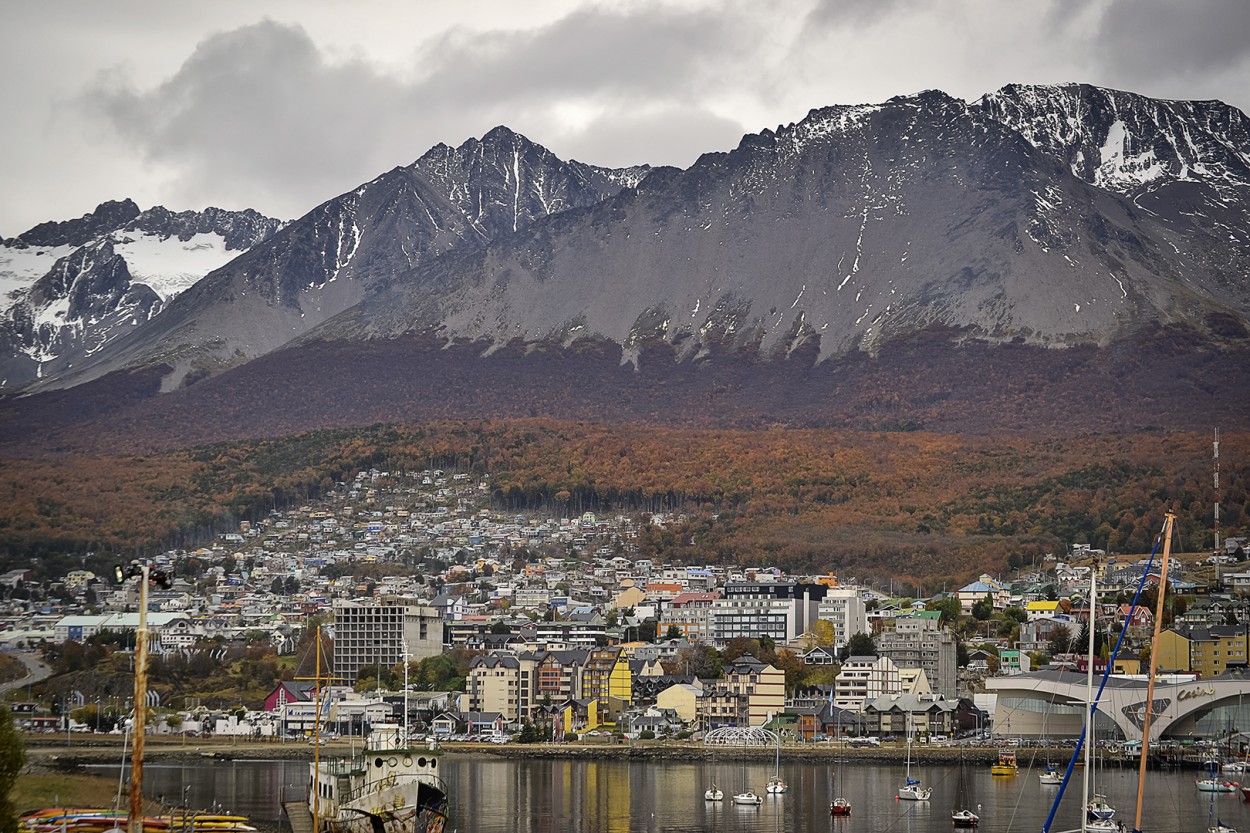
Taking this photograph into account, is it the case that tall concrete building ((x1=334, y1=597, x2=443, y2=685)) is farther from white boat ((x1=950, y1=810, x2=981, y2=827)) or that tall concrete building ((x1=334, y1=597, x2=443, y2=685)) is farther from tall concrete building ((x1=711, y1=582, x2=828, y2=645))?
white boat ((x1=950, y1=810, x2=981, y2=827))

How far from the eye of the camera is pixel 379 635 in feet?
384

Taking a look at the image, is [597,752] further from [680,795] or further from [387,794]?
[387,794]

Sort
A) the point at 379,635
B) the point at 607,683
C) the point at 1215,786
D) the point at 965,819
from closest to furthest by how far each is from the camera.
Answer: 1. the point at 965,819
2. the point at 1215,786
3. the point at 607,683
4. the point at 379,635

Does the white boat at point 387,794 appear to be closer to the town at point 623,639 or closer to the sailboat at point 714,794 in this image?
the sailboat at point 714,794

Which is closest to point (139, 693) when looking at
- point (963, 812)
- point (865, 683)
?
point (963, 812)

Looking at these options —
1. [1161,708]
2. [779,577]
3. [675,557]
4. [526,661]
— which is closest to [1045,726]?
[1161,708]

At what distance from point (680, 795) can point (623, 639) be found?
4711 cm

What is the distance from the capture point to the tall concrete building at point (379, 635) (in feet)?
381

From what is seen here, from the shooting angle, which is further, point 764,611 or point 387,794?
point 764,611

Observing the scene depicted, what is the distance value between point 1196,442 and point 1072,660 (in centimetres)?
6954

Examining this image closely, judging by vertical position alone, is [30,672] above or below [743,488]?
below

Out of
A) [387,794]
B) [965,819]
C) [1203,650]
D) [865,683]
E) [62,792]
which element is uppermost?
[1203,650]

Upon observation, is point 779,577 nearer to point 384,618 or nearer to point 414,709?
point 384,618

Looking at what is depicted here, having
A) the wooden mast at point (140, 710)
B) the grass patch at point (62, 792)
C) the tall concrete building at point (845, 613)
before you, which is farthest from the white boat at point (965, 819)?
the tall concrete building at point (845, 613)
